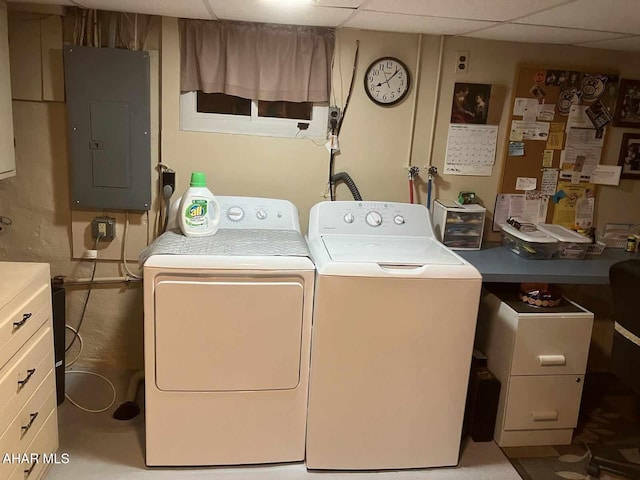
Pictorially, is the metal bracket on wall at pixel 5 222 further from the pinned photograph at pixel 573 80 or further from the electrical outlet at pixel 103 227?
the pinned photograph at pixel 573 80

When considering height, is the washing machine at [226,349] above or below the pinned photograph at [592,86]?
A: below

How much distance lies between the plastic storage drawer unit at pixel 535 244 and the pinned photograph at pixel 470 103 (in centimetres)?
61

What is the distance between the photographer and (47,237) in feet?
8.86

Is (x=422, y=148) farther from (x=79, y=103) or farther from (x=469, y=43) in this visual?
(x=79, y=103)

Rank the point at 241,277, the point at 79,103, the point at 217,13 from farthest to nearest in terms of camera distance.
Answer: the point at 79,103 → the point at 217,13 → the point at 241,277

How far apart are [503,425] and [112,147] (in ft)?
7.30

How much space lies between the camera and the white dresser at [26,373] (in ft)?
5.56

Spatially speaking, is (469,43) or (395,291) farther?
(469,43)

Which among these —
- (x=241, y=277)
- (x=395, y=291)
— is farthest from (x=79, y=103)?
(x=395, y=291)

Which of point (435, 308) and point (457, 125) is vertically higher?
point (457, 125)

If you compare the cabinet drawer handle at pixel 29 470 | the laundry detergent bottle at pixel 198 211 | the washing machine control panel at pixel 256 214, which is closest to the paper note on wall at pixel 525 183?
the washing machine control panel at pixel 256 214

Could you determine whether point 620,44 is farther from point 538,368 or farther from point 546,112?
point 538,368

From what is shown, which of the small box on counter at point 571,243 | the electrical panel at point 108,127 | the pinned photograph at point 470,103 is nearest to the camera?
the electrical panel at point 108,127

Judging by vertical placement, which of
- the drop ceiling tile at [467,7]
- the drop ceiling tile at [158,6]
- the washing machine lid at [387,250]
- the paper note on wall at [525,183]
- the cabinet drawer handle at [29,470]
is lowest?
the cabinet drawer handle at [29,470]
